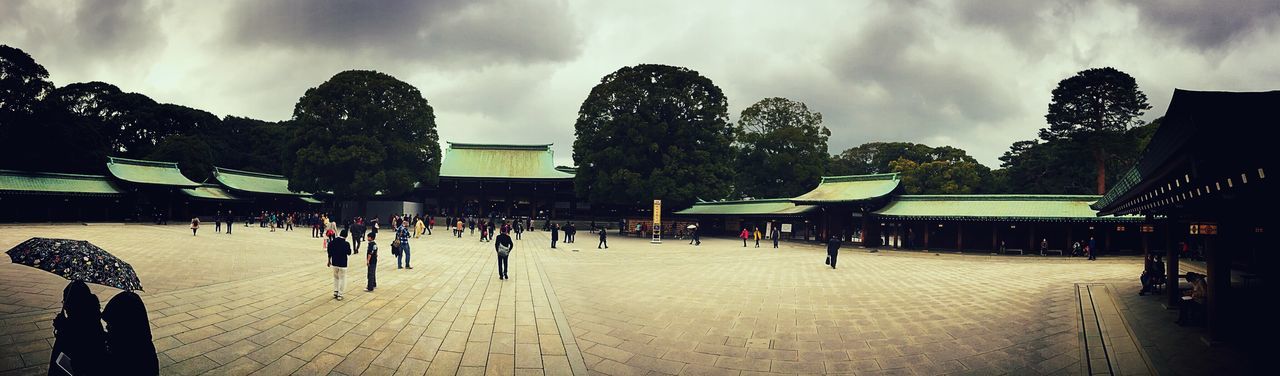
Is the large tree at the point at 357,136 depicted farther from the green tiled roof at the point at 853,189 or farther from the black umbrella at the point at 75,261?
the black umbrella at the point at 75,261

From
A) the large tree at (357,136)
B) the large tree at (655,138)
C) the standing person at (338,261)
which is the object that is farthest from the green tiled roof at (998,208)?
the large tree at (357,136)

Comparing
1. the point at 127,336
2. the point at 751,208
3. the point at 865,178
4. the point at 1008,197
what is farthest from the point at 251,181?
the point at 1008,197

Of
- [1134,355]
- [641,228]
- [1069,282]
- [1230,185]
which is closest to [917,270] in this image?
[1069,282]

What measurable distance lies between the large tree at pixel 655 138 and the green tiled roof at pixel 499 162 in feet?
37.4

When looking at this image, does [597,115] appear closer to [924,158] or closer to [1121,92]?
[1121,92]

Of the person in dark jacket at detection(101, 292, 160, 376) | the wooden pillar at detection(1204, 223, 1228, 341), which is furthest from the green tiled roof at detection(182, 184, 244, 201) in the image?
the wooden pillar at detection(1204, 223, 1228, 341)

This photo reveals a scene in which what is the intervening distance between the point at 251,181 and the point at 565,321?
173 ft

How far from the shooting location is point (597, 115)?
3678 centimetres

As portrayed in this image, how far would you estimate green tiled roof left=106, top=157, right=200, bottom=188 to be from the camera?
38.2 metres

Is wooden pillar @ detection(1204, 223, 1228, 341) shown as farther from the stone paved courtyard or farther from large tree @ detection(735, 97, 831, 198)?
large tree @ detection(735, 97, 831, 198)

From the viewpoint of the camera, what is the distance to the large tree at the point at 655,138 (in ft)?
113

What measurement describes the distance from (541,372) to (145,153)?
73282mm

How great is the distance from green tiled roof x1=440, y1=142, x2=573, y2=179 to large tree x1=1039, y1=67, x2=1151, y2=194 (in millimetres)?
41538

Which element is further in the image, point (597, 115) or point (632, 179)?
point (597, 115)
